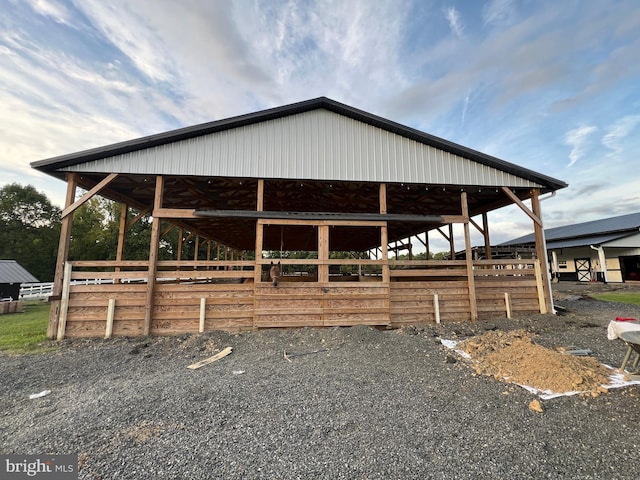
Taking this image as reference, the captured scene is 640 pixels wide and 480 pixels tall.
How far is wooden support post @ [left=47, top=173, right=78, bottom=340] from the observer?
6.45 meters

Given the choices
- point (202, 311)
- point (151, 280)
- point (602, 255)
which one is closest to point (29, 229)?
point (151, 280)

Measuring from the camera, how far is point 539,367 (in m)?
4.00

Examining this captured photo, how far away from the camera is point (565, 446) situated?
7.88 ft

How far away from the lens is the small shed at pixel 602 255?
20.5 metres

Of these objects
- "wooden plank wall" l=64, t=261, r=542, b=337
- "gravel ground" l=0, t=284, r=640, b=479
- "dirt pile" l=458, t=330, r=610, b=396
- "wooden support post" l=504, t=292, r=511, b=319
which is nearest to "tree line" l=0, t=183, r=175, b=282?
"wooden plank wall" l=64, t=261, r=542, b=337

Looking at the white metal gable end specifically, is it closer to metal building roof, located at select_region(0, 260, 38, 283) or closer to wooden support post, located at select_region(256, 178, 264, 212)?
wooden support post, located at select_region(256, 178, 264, 212)

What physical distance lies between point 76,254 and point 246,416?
38.5 metres

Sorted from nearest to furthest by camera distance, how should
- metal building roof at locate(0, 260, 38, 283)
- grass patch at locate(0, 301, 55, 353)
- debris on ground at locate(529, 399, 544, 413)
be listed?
debris on ground at locate(529, 399, 544, 413) → grass patch at locate(0, 301, 55, 353) → metal building roof at locate(0, 260, 38, 283)

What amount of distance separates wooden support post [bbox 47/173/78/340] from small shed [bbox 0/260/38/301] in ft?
44.9

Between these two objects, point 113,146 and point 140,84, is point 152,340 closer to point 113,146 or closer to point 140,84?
point 113,146

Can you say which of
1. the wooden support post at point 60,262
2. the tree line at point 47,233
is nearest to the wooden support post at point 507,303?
the wooden support post at point 60,262

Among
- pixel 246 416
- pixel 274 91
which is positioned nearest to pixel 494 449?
pixel 246 416

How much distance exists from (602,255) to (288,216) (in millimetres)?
26773

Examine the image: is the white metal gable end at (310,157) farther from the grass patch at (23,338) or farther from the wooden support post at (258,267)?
the grass patch at (23,338)
